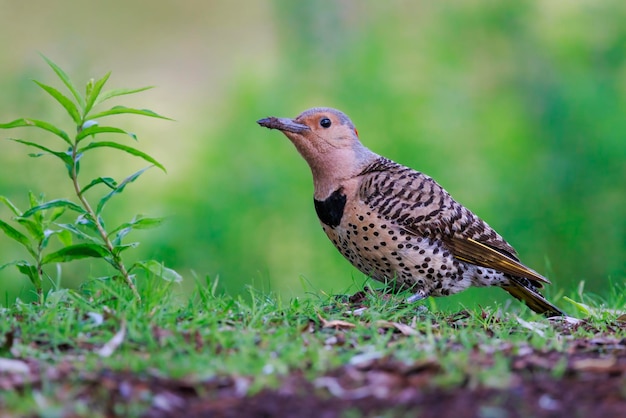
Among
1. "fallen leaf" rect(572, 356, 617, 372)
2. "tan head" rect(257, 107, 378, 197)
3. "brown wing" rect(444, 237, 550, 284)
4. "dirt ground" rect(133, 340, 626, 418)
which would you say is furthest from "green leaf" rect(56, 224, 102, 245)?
"fallen leaf" rect(572, 356, 617, 372)

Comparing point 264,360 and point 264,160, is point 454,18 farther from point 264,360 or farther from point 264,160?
point 264,360

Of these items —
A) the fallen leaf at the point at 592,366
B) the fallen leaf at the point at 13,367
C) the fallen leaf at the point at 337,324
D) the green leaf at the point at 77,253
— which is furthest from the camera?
the green leaf at the point at 77,253

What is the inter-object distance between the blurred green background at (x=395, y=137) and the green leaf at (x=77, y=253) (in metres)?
4.20

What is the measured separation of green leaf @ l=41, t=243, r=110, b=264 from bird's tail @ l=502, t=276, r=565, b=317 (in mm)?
3248

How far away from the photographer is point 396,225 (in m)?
6.63

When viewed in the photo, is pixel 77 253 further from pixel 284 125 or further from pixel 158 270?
pixel 284 125

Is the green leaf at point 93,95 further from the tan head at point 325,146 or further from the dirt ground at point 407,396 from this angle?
the dirt ground at point 407,396

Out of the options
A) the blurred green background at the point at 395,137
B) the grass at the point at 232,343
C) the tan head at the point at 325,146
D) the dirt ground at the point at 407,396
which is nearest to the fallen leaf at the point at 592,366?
A: the dirt ground at the point at 407,396

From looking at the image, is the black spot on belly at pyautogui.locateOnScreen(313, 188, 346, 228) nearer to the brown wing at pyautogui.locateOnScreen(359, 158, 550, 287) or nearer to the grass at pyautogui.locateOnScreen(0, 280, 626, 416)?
the brown wing at pyautogui.locateOnScreen(359, 158, 550, 287)

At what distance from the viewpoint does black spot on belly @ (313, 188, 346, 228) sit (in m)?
6.77

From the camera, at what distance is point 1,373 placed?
4086mm

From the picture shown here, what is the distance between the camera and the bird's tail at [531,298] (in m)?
7.01

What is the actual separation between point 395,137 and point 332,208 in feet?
16.6

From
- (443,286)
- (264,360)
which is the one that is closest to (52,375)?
(264,360)
